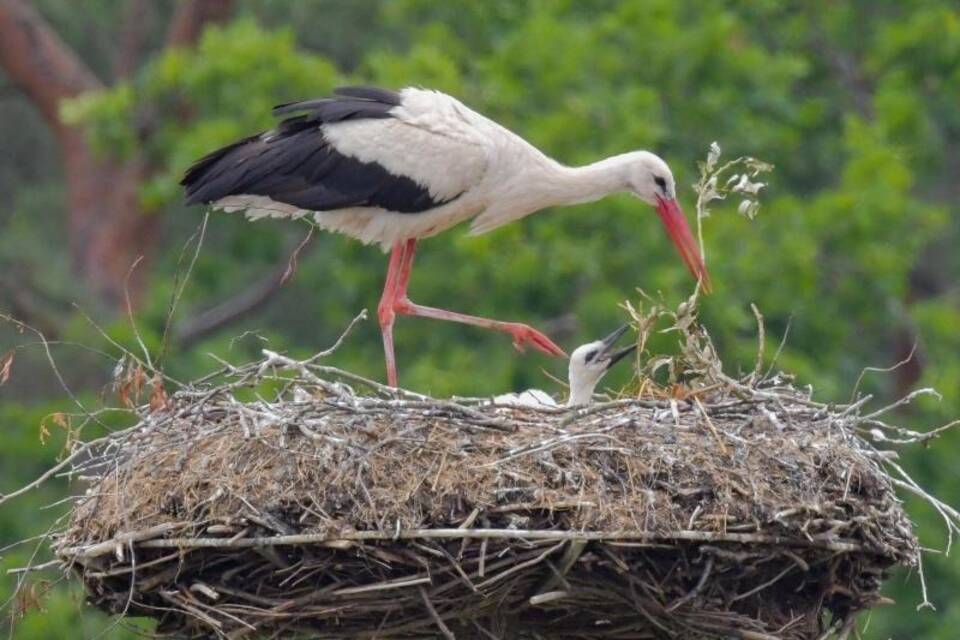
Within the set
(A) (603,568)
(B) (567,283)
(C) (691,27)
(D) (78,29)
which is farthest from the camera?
(D) (78,29)

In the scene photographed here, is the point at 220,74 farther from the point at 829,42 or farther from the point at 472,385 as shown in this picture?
the point at 829,42

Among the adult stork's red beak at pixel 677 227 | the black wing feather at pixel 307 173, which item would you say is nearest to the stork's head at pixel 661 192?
the adult stork's red beak at pixel 677 227

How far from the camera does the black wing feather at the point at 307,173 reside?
10773mm

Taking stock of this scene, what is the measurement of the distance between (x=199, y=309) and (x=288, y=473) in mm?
14017

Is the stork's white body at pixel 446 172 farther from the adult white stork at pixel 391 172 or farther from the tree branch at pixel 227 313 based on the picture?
the tree branch at pixel 227 313

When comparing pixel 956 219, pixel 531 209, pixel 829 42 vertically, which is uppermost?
pixel 531 209

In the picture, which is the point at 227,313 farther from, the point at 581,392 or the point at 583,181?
the point at 581,392

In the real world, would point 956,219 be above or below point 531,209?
below

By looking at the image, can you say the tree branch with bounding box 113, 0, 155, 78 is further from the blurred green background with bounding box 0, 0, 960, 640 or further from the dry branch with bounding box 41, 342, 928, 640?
the dry branch with bounding box 41, 342, 928, 640

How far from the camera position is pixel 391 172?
10.9 meters

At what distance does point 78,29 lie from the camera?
25.8 metres

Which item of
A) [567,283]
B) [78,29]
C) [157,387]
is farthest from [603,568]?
[78,29]

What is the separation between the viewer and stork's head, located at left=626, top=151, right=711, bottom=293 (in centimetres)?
1134

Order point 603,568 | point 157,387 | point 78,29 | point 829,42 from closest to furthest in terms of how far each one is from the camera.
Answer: point 603,568, point 157,387, point 829,42, point 78,29
